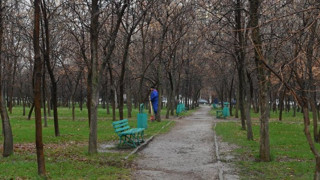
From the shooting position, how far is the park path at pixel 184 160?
7.54 meters

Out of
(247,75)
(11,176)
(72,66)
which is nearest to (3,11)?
(11,176)

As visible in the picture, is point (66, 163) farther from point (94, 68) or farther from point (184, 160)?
point (184, 160)

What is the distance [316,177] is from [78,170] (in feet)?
15.1

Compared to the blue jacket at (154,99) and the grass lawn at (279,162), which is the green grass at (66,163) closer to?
the grass lawn at (279,162)

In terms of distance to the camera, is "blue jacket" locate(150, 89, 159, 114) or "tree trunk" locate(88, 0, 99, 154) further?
"blue jacket" locate(150, 89, 159, 114)

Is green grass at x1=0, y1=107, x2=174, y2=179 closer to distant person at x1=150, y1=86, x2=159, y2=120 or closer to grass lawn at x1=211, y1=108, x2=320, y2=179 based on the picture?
grass lawn at x1=211, y1=108, x2=320, y2=179

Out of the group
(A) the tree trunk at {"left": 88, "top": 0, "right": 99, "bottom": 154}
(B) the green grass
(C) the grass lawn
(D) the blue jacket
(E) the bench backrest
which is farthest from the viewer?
(D) the blue jacket

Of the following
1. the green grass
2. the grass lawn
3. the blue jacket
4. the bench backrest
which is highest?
the blue jacket

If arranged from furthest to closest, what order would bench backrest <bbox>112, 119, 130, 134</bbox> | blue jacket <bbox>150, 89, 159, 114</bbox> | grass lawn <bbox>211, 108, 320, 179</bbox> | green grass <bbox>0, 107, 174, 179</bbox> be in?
blue jacket <bbox>150, 89, 159, 114</bbox> < bench backrest <bbox>112, 119, 130, 134</bbox> < grass lawn <bbox>211, 108, 320, 179</bbox> < green grass <bbox>0, 107, 174, 179</bbox>

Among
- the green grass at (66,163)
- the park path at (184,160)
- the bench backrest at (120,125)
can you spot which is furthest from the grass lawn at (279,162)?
the bench backrest at (120,125)

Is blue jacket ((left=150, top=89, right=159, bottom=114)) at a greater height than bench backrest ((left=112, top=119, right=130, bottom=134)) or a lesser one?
greater

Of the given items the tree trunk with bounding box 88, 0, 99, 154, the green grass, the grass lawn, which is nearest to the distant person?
the grass lawn

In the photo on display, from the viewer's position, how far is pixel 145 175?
750 cm

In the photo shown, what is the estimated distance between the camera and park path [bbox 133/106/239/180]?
7535 mm
